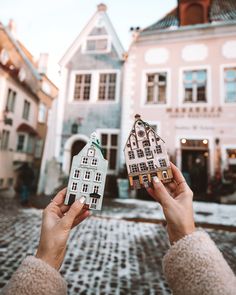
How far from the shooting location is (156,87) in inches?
131

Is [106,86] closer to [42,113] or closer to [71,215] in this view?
[42,113]

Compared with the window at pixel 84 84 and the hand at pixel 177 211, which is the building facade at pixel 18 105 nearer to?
the hand at pixel 177 211

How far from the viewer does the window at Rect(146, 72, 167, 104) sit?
10.6 feet

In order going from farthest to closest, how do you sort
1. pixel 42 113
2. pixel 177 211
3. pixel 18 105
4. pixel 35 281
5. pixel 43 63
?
pixel 42 113 < pixel 18 105 < pixel 43 63 < pixel 177 211 < pixel 35 281

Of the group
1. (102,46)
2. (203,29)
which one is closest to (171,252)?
(203,29)

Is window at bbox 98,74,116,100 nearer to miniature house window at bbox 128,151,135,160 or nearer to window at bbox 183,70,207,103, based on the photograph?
window at bbox 183,70,207,103

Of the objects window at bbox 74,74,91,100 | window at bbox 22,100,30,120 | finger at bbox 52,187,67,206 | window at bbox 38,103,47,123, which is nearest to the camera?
finger at bbox 52,187,67,206

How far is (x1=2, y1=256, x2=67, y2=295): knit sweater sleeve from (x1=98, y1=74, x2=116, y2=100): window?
4.90 metres

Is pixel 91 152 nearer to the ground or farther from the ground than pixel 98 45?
nearer to the ground

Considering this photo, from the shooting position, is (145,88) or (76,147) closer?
(145,88)

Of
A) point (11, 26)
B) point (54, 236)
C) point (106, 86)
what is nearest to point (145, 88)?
point (106, 86)

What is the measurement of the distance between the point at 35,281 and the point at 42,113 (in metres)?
1.54

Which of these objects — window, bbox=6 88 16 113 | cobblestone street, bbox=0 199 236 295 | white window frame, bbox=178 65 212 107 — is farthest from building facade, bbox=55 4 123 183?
window, bbox=6 88 16 113

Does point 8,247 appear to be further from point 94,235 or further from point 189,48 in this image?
point 189,48
